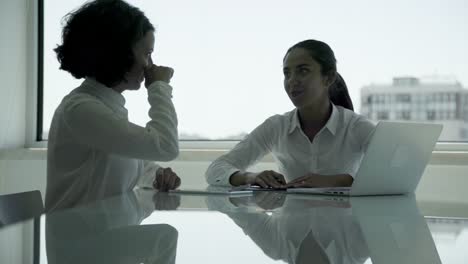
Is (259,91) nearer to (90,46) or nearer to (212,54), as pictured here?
(212,54)

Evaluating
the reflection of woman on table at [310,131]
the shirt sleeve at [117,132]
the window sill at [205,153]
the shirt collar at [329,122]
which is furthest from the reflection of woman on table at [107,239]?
the window sill at [205,153]

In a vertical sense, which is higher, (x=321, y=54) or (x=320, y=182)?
(x=321, y=54)

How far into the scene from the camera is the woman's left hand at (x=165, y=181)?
6.54 ft

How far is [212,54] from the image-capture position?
4059 millimetres

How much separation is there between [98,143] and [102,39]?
0.37m

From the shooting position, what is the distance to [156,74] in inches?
75.7

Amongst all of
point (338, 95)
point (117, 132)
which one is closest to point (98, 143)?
point (117, 132)

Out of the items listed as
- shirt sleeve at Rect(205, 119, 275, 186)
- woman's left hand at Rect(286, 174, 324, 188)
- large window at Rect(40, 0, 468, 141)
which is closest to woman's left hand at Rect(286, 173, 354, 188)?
woman's left hand at Rect(286, 174, 324, 188)

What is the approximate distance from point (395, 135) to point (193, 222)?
959 mm

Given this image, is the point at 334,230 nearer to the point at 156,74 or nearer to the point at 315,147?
the point at 156,74

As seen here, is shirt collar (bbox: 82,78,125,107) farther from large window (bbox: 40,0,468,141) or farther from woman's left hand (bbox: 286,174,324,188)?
large window (bbox: 40,0,468,141)

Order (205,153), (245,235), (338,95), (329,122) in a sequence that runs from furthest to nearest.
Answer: (205,153)
(338,95)
(329,122)
(245,235)

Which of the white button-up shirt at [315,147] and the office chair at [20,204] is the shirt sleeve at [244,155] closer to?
the white button-up shirt at [315,147]

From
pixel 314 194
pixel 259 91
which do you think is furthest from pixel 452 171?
pixel 314 194
